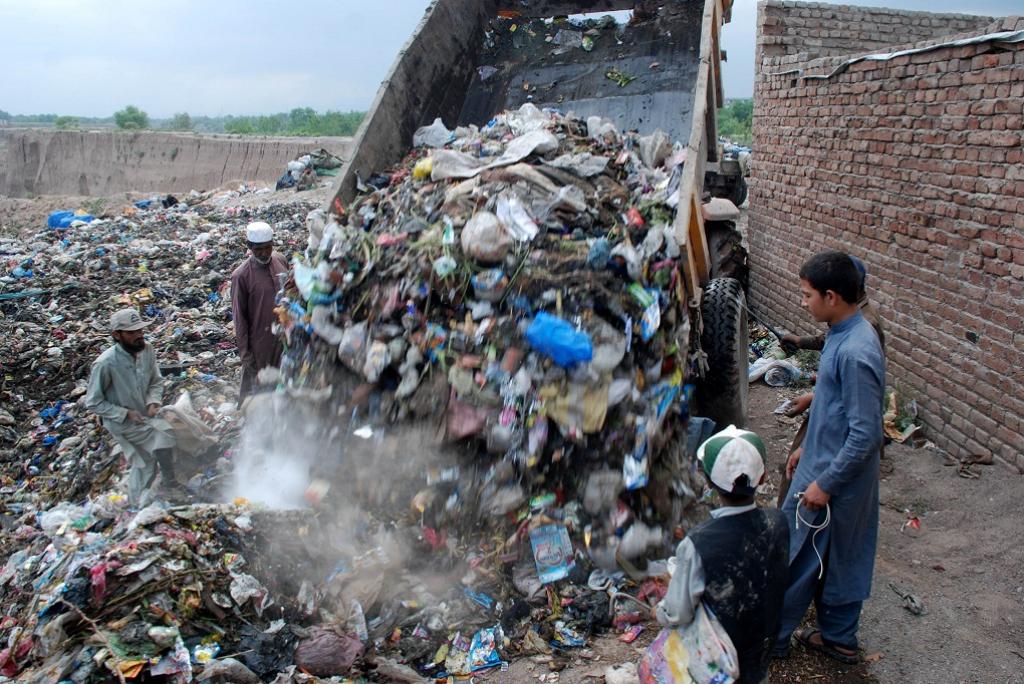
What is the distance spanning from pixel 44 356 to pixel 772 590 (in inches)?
270

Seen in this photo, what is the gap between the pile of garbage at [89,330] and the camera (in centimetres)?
528

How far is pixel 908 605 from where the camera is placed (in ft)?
10.6

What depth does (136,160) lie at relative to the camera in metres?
23.3

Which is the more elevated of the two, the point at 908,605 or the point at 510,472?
the point at 510,472

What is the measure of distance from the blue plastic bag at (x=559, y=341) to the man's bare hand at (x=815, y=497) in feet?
3.25

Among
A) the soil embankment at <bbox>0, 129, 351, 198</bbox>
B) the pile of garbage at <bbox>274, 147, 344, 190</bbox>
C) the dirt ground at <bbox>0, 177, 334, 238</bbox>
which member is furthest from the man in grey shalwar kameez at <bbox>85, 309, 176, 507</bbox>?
the soil embankment at <bbox>0, 129, 351, 198</bbox>

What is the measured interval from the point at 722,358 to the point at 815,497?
5.98ft

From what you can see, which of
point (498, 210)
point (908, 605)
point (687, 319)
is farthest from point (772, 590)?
point (498, 210)

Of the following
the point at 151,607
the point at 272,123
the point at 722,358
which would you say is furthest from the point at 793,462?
the point at 272,123

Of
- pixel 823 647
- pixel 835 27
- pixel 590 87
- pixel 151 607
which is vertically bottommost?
pixel 823 647

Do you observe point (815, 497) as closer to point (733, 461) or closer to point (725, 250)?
point (733, 461)

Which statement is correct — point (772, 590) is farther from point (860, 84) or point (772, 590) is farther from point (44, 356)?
point (44, 356)

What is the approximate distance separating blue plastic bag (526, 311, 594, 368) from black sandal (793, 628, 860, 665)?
1378mm

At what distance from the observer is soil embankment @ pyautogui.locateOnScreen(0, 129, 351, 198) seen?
2038 centimetres
